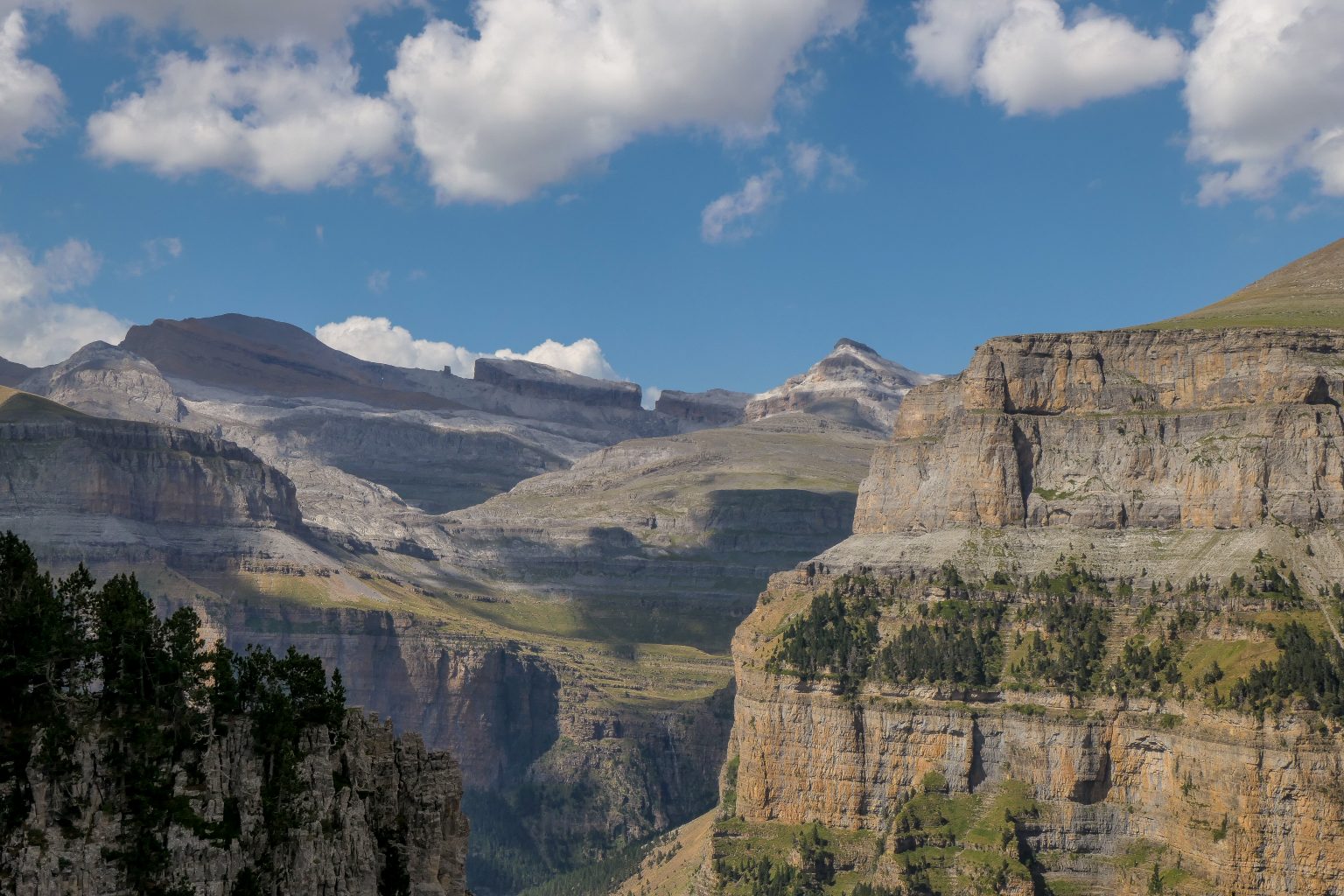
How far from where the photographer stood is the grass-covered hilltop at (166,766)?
89.8 metres

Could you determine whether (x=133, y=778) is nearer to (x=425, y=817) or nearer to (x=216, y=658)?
(x=216, y=658)

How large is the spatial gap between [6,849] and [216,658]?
16.2 metres

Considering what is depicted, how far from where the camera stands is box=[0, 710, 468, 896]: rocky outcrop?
293ft

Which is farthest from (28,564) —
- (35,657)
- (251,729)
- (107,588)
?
(251,729)

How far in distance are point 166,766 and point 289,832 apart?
7540 millimetres

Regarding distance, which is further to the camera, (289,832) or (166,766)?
(289,832)

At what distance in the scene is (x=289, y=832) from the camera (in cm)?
9531

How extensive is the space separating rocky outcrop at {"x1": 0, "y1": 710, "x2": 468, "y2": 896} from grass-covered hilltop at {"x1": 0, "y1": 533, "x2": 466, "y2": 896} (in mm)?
91

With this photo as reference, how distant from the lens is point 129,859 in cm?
8994

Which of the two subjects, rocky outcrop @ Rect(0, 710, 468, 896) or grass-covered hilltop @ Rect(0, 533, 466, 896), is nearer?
rocky outcrop @ Rect(0, 710, 468, 896)

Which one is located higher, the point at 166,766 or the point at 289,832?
the point at 166,766

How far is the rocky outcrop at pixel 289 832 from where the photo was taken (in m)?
89.3

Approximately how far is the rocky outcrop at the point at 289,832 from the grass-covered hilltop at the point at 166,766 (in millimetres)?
91

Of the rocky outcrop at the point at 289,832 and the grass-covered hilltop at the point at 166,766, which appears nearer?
the rocky outcrop at the point at 289,832
